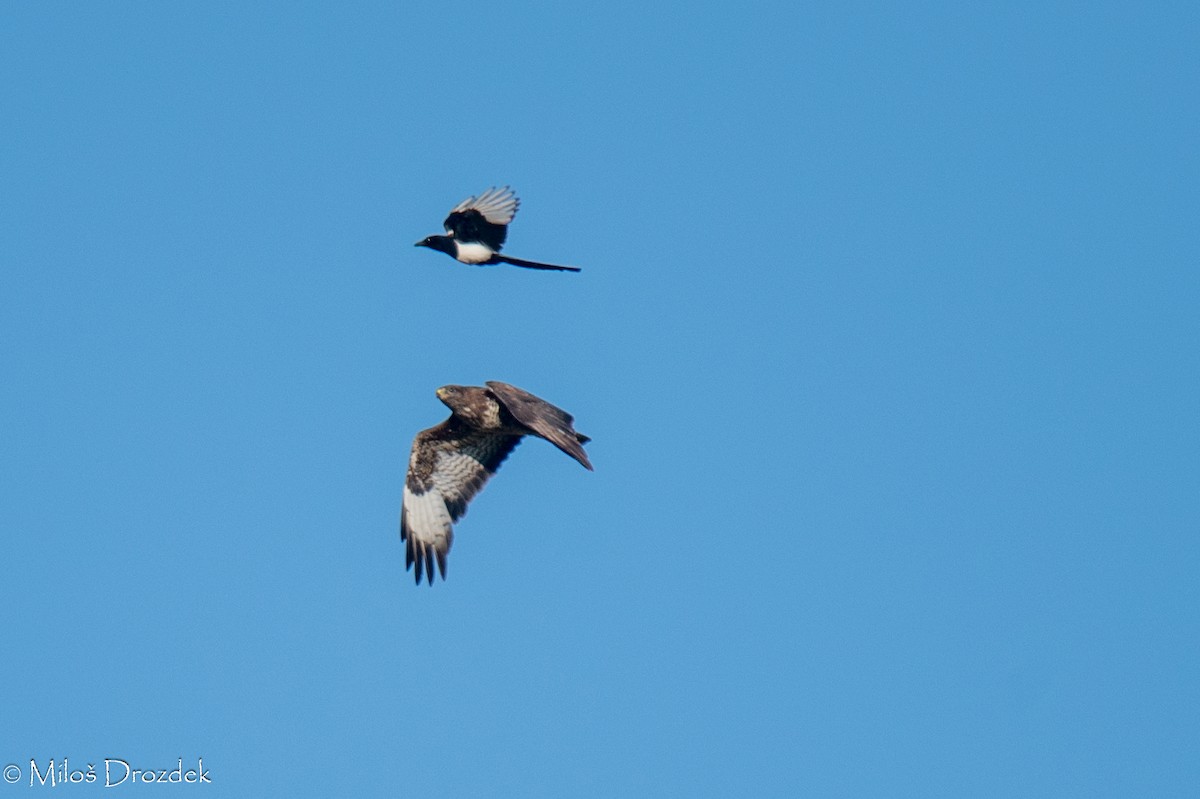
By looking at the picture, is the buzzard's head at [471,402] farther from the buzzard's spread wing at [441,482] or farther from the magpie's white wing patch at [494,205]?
the magpie's white wing patch at [494,205]

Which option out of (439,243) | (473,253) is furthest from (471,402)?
(439,243)

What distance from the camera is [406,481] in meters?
13.6

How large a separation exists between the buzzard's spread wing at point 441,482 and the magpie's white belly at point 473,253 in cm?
148

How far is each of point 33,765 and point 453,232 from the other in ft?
18.6

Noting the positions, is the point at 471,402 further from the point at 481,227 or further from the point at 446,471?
the point at 481,227

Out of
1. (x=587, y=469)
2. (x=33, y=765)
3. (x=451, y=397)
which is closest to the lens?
(x=587, y=469)

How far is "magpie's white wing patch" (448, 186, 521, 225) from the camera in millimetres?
13352

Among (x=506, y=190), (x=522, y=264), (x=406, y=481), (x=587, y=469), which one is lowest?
(x=587, y=469)

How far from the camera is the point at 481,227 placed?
527 inches

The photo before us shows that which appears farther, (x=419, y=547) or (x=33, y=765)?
(x=419, y=547)

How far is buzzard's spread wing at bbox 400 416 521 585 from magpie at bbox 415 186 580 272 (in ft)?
5.07

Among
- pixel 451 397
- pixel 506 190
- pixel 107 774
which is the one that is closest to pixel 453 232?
pixel 506 190

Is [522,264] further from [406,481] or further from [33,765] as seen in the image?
[33,765]

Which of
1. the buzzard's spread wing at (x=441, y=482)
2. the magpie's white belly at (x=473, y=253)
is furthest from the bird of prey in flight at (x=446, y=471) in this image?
the magpie's white belly at (x=473, y=253)
